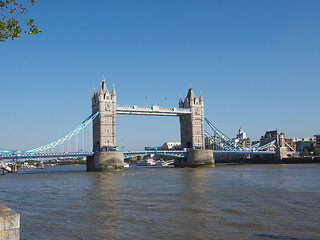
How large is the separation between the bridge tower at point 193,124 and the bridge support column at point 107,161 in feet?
73.4

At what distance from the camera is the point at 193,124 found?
7694 centimetres

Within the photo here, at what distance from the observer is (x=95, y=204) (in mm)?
19562

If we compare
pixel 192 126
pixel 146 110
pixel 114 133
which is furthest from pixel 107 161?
pixel 192 126

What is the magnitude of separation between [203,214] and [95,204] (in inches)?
277

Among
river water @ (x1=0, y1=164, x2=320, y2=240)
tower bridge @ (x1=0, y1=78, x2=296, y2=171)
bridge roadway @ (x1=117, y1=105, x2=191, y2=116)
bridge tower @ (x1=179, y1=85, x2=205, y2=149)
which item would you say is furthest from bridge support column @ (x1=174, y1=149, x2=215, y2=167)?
river water @ (x1=0, y1=164, x2=320, y2=240)

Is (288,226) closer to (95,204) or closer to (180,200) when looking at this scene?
(180,200)

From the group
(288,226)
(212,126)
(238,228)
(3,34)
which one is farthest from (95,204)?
(212,126)

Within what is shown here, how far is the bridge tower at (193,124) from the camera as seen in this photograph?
7688 centimetres

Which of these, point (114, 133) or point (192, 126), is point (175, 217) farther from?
point (192, 126)

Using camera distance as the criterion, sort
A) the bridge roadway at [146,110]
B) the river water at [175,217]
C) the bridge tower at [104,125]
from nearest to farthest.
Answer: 1. the river water at [175,217]
2. the bridge tower at [104,125]
3. the bridge roadway at [146,110]

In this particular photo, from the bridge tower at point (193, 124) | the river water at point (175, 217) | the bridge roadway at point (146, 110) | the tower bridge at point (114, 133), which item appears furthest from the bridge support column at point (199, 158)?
the river water at point (175, 217)

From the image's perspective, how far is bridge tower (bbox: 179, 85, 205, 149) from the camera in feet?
252

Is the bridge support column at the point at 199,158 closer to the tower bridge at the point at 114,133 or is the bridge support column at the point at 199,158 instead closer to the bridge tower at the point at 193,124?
the tower bridge at the point at 114,133

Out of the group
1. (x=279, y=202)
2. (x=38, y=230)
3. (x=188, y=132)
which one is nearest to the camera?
(x=38, y=230)
